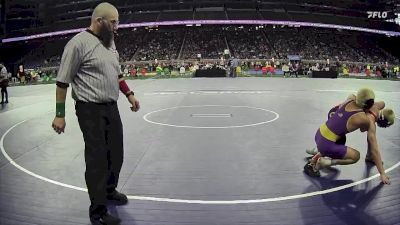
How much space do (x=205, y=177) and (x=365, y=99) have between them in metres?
2.62

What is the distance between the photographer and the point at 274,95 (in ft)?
59.2

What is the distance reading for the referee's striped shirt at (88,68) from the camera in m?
4.04

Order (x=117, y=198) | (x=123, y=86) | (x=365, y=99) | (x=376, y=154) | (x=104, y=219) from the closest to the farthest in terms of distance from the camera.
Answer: (x=104, y=219) < (x=117, y=198) < (x=123, y=86) < (x=376, y=154) < (x=365, y=99)

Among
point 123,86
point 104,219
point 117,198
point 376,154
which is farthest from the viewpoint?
point 376,154

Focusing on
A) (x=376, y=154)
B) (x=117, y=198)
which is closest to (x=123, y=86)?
(x=117, y=198)

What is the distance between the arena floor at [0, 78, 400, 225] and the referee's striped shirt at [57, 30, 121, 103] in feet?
4.73

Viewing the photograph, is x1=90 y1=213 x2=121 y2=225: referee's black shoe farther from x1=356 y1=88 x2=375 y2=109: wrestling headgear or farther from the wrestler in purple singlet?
x1=356 y1=88 x2=375 y2=109: wrestling headgear

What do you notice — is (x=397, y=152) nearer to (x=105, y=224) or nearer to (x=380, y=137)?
(x=380, y=137)

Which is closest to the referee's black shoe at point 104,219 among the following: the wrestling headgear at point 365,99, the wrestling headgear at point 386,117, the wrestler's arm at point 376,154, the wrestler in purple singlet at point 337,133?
the wrestler in purple singlet at point 337,133

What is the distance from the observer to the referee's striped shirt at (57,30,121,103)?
404cm

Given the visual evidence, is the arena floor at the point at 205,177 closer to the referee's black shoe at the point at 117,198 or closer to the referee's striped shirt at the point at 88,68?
the referee's black shoe at the point at 117,198

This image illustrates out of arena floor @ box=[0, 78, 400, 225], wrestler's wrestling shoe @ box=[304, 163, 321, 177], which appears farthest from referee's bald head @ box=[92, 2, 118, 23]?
wrestler's wrestling shoe @ box=[304, 163, 321, 177]

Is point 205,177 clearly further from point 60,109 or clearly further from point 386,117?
point 386,117

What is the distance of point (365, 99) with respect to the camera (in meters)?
5.50
